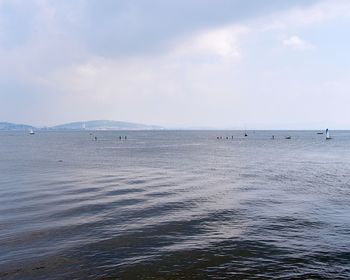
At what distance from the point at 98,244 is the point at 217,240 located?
6593 millimetres

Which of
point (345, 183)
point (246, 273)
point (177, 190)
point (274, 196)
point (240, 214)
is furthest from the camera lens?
point (345, 183)

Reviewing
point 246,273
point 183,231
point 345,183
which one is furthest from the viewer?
point 345,183

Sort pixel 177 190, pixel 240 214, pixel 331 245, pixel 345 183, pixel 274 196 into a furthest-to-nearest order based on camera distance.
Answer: pixel 345 183 < pixel 177 190 < pixel 274 196 < pixel 240 214 < pixel 331 245

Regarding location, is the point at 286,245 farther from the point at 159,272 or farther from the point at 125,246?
the point at 125,246

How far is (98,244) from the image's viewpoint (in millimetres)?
18641

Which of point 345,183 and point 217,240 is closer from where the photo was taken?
point 217,240

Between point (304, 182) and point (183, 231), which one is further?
point (304, 182)

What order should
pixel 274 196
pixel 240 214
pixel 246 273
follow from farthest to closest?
pixel 274 196 < pixel 240 214 < pixel 246 273

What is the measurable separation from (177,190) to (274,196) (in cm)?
962

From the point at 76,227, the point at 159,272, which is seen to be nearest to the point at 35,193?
the point at 76,227

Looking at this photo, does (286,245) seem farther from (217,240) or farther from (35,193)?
(35,193)

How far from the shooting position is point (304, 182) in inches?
1593

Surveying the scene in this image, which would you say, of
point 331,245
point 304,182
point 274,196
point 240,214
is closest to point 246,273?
point 331,245

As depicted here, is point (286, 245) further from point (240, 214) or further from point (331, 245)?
point (240, 214)
